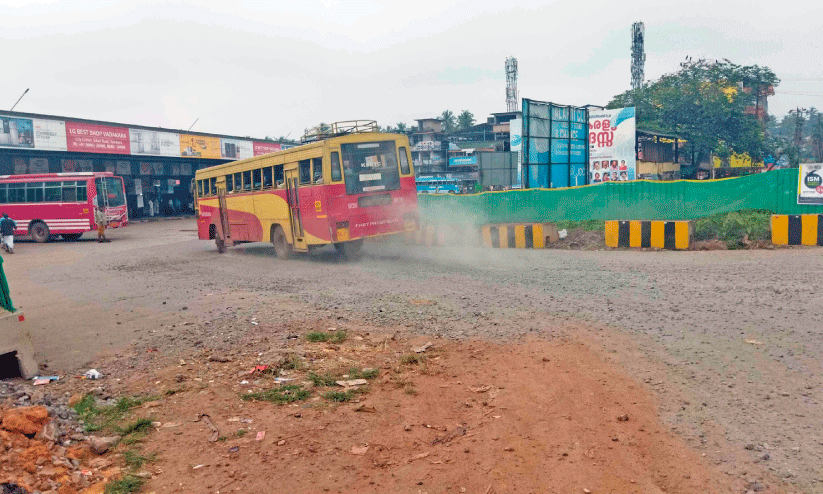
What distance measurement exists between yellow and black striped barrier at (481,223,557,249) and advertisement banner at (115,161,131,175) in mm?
35067

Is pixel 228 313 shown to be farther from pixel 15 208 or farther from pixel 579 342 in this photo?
pixel 15 208

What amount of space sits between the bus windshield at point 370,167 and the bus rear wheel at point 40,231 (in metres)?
21.6

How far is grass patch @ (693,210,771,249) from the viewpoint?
15.7 m

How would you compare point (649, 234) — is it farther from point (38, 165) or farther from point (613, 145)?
point (38, 165)

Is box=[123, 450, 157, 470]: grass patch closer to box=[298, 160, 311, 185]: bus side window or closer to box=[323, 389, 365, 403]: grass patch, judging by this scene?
box=[323, 389, 365, 403]: grass patch

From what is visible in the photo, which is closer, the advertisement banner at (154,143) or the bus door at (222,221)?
the bus door at (222,221)

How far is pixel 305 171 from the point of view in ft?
51.1

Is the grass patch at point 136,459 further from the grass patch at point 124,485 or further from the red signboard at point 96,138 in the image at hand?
the red signboard at point 96,138

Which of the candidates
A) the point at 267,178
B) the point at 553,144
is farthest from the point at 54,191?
the point at 553,144

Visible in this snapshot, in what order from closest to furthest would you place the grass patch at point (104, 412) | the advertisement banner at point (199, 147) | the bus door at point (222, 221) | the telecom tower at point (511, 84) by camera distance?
the grass patch at point (104, 412), the bus door at point (222, 221), the advertisement banner at point (199, 147), the telecom tower at point (511, 84)

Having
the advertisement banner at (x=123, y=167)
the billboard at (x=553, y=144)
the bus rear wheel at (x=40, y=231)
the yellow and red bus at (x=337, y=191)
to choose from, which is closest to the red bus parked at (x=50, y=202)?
the bus rear wheel at (x=40, y=231)

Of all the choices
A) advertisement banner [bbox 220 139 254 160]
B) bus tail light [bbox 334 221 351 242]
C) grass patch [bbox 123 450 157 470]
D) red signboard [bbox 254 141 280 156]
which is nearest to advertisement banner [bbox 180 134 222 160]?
advertisement banner [bbox 220 139 254 160]

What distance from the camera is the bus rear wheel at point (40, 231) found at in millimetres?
29062

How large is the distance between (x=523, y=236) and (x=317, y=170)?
7.12m
